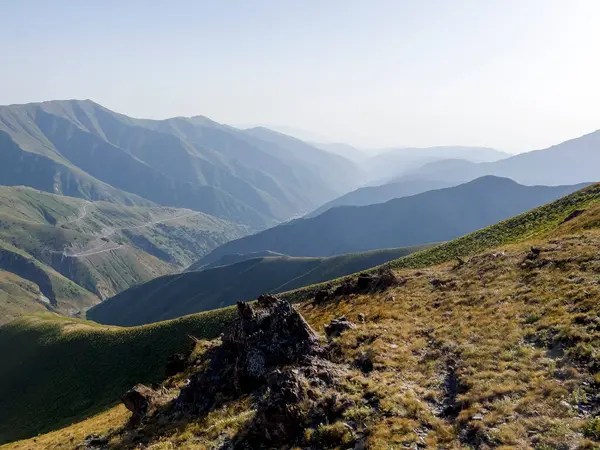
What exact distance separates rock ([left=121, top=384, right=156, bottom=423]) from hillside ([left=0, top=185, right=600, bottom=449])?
141 cm

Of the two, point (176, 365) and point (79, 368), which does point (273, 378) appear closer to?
point (176, 365)

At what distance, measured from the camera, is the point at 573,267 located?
87.2 feet

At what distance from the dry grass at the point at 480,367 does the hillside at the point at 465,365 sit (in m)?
0.06

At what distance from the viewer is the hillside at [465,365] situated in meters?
14.3

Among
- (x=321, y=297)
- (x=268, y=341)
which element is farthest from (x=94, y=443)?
(x=321, y=297)

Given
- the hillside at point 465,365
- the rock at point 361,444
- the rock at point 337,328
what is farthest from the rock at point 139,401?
the rock at point 361,444

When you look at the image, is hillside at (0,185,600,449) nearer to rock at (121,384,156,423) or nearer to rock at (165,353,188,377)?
rock at (121,384,156,423)

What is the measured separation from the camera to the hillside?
1432cm

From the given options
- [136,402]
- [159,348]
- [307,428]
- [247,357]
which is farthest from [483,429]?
[159,348]

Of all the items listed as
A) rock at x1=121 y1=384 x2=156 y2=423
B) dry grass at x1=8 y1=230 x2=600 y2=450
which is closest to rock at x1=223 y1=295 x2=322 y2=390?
dry grass at x1=8 y1=230 x2=600 y2=450

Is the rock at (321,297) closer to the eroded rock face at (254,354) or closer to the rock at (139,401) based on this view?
the eroded rock face at (254,354)

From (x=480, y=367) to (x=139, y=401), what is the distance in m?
22.9

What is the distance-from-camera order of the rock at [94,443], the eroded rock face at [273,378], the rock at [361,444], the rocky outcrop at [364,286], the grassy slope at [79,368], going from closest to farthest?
1. the rock at [361,444]
2. the eroded rock face at [273,378]
3. the rock at [94,443]
4. the rocky outcrop at [364,286]
5. the grassy slope at [79,368]

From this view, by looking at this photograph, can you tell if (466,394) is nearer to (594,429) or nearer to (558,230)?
(594,429)
